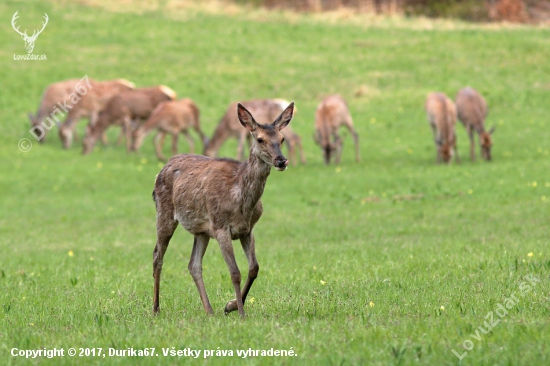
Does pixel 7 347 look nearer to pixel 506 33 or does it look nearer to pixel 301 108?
pixel 301 108

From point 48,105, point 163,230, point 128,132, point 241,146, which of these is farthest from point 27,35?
point 163,230

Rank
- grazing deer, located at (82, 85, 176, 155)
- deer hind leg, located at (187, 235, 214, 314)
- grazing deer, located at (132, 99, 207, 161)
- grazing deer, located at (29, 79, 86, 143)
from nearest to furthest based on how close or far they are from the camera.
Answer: deer hind leg, located at (187, 235, 214, 314) → grazing deer, located at (132, 99, 207, 161) → grazing deer, located at (82, 85, 176, 155) → grazing deer, located at (29, 79, 86, 143)

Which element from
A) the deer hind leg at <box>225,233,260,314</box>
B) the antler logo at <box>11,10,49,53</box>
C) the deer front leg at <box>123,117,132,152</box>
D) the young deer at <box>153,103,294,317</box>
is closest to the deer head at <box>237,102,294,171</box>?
the young deer at <box>153,103,294,317</box>

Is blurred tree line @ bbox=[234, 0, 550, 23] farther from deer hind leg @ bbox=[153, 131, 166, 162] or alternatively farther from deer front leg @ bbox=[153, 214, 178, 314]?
deer front leg @ bbox=[153, 214, 178, 314]

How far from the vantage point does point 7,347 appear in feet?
21.9

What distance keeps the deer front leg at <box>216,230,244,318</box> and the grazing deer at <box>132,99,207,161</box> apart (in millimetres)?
19597

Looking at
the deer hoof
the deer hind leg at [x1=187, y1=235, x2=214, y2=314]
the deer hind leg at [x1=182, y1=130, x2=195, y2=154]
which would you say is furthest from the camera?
the deer hind leg at [x1=182, y1=130, x2=195, y2=154]

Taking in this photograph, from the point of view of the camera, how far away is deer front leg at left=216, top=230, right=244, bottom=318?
815 cm

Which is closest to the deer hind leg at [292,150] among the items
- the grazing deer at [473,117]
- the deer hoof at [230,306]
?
the grazing deer at [473,117]

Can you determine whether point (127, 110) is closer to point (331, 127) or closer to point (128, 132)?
point (128, 132)

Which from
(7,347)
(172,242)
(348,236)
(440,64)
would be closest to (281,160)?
(7,347)

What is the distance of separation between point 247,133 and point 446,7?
102 feet

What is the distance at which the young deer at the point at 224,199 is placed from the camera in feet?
27.1

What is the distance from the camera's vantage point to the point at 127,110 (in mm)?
29641
